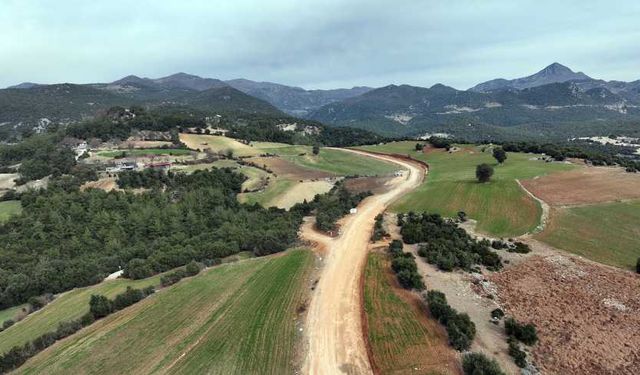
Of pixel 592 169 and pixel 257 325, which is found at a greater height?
pixel 592 169

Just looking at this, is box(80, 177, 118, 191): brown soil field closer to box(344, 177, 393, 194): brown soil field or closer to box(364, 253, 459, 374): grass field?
box(344, 177, 393, 194): brown soil field

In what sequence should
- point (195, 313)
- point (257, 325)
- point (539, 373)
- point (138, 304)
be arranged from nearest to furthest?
point (539, 373) < point (257, 325) < point (195, 313) < point (138, 304)

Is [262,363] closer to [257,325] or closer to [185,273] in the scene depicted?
[257,325]

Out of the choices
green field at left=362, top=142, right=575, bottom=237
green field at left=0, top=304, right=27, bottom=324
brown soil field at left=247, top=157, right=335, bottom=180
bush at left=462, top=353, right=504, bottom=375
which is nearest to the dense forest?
green field at left=0, top=304, right=27, bottom=324

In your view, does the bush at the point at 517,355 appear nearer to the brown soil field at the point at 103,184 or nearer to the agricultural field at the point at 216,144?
the brown soil field at the point at 103,184

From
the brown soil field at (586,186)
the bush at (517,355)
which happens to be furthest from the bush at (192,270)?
the brown soil field at (586,186)

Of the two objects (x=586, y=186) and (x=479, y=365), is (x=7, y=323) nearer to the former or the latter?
(x=479, y=365)

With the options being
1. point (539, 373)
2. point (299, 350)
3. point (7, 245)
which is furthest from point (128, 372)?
point (7, 245)
